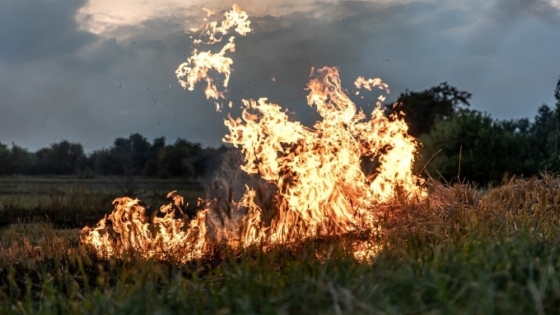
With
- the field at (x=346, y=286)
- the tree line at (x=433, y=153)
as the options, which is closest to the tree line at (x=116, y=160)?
the tree line at (x=433, y=153)

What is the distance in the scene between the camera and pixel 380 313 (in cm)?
503

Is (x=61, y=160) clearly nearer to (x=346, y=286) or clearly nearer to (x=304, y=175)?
(x=304, y=175)

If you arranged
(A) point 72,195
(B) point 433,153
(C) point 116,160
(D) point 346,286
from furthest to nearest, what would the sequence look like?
(B) point 433,153 → (C) point 116,160 → (A) point 72,195 → (D) point 346,286

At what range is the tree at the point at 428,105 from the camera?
190 ft

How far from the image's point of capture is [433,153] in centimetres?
4612

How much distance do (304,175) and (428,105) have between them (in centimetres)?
4740

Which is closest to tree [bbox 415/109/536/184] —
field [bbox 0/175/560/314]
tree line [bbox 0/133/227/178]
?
tree line [bbox 0/133/227/178]

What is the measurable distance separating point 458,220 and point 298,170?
2628 millimetres

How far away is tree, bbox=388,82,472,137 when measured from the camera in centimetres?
5791

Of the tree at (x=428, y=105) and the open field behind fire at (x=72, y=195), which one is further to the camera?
the tree at (x=428, y=105)

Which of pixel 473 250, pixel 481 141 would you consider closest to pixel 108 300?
pixel 473 250

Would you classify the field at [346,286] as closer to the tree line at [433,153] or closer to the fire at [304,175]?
the fire at [304,175]

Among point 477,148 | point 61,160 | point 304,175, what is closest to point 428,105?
point 477,148

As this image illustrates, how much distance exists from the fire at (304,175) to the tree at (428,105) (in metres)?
42.8
